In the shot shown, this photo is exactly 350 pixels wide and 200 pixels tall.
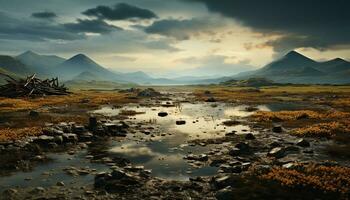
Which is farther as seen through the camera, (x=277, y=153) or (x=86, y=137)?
(x=86, y=137)

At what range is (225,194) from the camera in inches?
730

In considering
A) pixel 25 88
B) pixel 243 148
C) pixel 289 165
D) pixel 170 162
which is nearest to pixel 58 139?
pixel 170 162

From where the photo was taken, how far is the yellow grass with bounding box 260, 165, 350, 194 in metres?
18.5

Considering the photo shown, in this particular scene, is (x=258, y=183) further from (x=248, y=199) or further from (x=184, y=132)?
→ (x=184, y=132)

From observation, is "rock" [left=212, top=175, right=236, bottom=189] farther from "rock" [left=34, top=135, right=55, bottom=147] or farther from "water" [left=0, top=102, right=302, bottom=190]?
"rock" [left=34, top=135, right=55, bottom=147]

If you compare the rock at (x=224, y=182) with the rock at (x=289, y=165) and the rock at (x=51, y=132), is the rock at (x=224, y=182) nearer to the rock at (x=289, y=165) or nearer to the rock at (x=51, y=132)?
the rock at (x=289, y=165)

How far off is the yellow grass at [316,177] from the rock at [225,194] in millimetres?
2826

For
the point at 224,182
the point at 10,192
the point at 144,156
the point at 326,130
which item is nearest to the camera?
the point at 10,192

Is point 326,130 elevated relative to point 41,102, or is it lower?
lower

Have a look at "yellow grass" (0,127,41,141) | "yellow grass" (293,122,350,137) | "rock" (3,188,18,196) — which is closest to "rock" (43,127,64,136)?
"yellow grass" (0,127,41,141)

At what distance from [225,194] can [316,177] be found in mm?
5645

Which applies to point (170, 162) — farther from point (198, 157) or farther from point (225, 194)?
point (225, 194)

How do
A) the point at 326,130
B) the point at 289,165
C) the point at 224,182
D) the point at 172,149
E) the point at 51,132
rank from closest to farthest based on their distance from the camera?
the point at 224,182, the point at 289,165, the point at 172,149, the point at 51,132, the point at 326,130

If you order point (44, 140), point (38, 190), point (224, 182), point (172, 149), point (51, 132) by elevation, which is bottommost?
point (172, 149)
